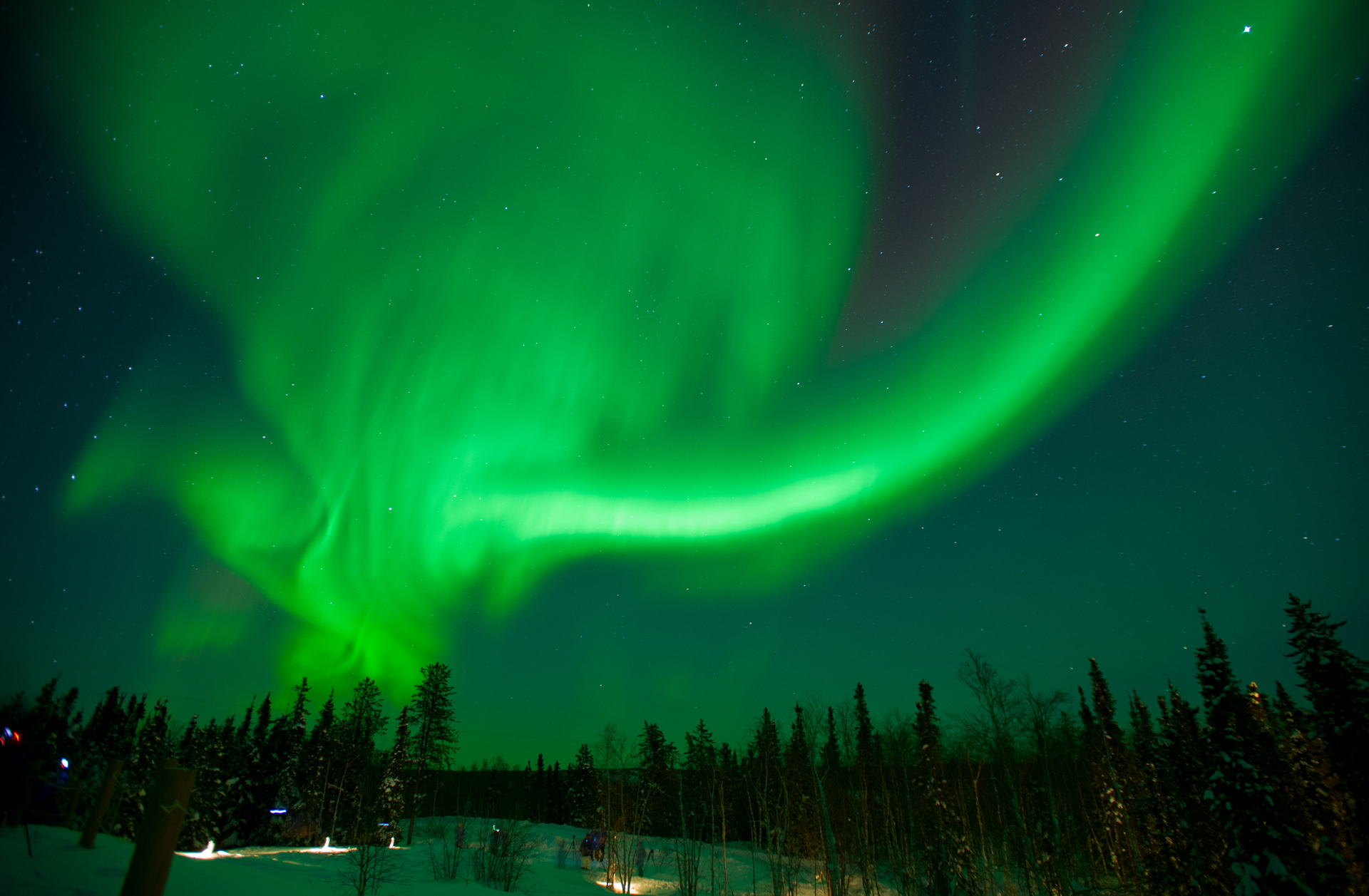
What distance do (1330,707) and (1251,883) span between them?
9.84 metres

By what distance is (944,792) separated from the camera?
4209cm

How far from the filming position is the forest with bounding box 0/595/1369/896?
28.9m

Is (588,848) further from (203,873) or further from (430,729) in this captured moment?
(203,873)

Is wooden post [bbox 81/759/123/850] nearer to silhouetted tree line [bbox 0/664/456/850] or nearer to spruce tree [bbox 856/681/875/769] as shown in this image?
silhouetted tree line [bbox 0/664/456/850]

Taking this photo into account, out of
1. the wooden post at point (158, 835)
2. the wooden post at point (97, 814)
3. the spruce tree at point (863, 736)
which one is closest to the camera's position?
the wooden post at point (158, 835)

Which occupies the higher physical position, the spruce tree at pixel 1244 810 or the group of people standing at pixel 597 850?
the spruce tree at pixel 1244 810

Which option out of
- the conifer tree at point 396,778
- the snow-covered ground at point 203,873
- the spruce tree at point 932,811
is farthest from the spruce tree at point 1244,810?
the conifer tree at point 396,778

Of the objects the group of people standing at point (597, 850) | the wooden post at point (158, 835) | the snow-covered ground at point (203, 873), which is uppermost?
the wooden post at point (158, 835)

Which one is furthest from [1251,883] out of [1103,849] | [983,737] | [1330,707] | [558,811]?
[558,811]

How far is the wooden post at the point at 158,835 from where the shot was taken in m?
3.45

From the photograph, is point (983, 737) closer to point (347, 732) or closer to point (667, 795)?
point (667, 795)

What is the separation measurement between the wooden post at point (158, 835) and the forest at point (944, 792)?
29.4 feet

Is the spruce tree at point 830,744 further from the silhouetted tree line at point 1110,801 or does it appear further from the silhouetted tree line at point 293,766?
the silhouetted tree line at point 293,766

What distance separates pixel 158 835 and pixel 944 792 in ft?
160
